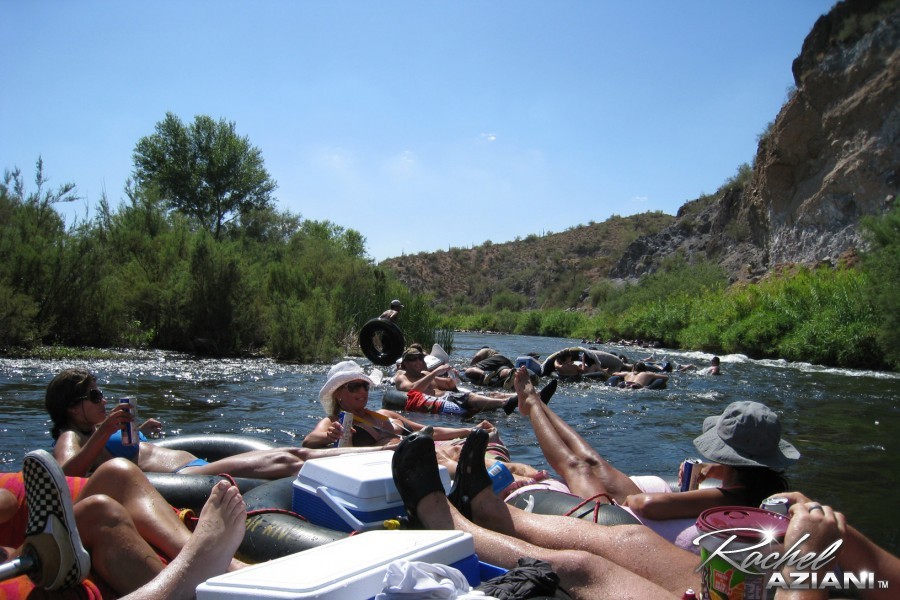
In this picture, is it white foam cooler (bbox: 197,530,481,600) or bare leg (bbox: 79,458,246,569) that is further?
bare leg (bbox: 79,458,246,569)

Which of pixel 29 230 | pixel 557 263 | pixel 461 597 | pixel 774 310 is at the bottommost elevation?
pixel 461 597

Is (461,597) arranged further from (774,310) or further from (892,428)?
(774,310)

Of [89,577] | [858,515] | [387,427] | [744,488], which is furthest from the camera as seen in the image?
[387,427]

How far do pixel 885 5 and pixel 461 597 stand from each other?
110 feet

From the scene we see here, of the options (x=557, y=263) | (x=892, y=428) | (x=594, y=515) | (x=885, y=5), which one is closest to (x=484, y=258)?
(x=557, y=263)

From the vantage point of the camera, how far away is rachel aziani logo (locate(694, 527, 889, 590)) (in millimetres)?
2002

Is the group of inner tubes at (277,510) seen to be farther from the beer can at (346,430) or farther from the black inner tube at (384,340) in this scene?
the black inner tube at (384,340)

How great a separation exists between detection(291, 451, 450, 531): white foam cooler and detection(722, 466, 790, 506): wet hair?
4.55 ft

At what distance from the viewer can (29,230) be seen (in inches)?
679

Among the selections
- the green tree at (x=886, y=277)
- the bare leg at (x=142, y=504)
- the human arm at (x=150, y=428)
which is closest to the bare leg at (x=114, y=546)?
the bare leg at (x=142, y=504)

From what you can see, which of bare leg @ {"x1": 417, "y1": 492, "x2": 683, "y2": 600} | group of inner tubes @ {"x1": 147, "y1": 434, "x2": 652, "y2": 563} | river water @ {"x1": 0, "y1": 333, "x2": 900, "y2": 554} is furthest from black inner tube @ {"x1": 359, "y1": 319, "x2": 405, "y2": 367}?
bare leg @ {"x1": 417, "y1": 492, "x2": 683, "y2": 600}

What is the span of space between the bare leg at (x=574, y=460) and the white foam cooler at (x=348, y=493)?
1.14 meters

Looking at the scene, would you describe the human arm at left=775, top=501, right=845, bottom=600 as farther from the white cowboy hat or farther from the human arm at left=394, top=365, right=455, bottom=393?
the human arm at left=394, top=365, right=455, bottom=393

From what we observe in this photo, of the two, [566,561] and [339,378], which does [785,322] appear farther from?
[566,561]
